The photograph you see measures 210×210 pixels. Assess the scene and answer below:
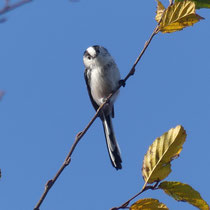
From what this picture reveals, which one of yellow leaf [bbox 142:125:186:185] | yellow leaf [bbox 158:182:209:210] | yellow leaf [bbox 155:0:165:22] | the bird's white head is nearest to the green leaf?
yellow leaf [bbox 155:0:165:22]

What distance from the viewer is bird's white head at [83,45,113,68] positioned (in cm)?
492

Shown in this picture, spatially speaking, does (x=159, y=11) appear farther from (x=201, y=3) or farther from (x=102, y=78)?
(x=102, y=78)

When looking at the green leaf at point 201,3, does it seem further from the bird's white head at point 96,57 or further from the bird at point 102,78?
the bird's white head at point 96,57

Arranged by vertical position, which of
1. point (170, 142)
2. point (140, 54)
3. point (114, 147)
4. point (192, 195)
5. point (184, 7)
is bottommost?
point (114, 147)

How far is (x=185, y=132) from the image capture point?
1.55 meters

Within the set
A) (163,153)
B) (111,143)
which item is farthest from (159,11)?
(111,143)

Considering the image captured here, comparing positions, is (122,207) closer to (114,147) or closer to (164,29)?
(164,29)

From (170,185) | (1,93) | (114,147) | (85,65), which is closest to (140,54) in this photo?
(170,185)

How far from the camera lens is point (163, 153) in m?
1.55

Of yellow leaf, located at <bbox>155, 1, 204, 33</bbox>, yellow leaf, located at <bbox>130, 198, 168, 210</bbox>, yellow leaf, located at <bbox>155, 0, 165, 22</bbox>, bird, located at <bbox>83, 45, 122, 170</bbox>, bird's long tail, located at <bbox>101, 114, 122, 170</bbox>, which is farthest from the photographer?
bird, located at <bbox>83, 45, 122, 170</bbox>

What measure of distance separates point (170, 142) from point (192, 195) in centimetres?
21

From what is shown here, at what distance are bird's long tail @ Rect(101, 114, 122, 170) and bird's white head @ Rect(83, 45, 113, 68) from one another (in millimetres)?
666

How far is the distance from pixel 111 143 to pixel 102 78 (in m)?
0.87

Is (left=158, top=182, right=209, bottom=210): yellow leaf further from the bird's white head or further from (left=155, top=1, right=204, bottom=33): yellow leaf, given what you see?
the bird's white head
